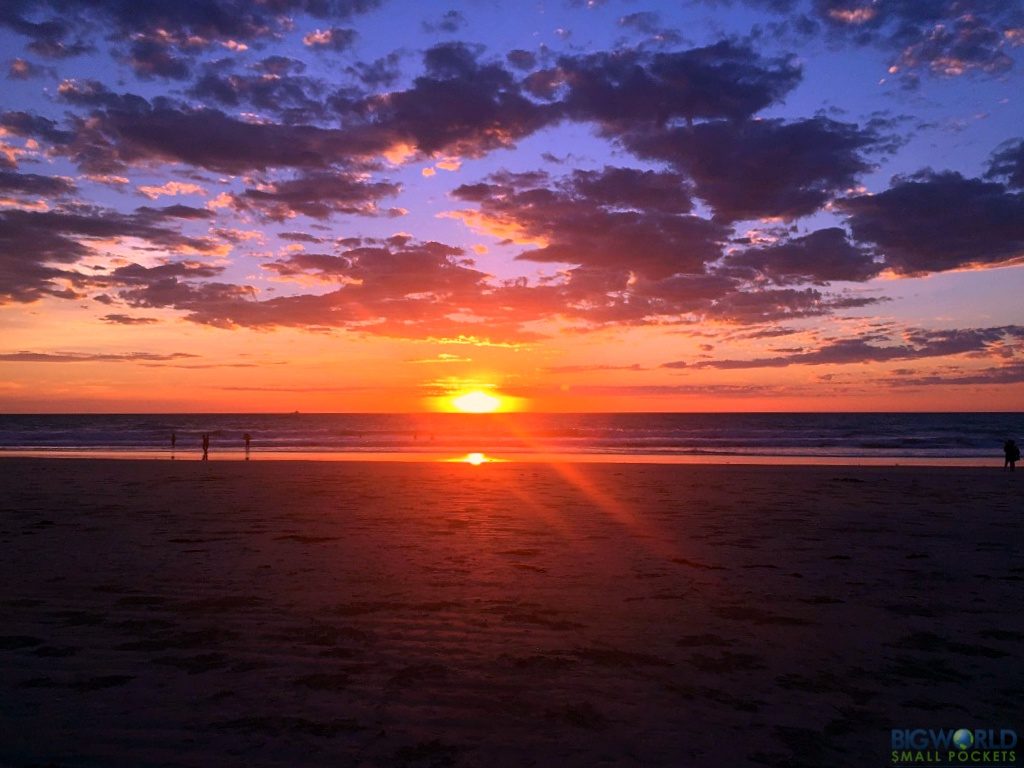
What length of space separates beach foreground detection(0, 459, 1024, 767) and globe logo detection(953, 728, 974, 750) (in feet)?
0.33

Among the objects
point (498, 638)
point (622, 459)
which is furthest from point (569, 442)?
point (498, 638)

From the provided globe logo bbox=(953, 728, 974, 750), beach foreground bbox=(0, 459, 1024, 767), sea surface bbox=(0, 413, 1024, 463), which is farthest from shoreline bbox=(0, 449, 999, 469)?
globe logo bbox=(953, 728, 974, 750)

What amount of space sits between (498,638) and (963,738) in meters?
3.84

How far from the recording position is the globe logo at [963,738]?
484 cm

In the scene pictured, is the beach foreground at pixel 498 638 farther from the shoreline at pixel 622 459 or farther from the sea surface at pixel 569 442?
the sea surface at pixel 569 442

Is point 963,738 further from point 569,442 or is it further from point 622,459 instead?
point 569,442

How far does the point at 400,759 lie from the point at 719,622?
4.07m

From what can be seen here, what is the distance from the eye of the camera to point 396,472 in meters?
27.6

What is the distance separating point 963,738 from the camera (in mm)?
4906

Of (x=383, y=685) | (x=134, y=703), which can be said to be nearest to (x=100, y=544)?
(x=134, y=703)

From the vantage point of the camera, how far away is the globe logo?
15.9 feet

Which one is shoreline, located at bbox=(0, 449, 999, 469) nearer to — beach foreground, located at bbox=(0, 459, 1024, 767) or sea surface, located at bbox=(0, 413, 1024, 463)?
sea surface, located at bbox=(0, 413, 1024, 463)

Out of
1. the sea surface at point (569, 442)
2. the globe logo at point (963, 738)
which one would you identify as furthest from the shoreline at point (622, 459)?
the globe logo at point (963, 738)

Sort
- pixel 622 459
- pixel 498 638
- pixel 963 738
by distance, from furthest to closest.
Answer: pixel 622 459, pixel 498 638, pixel 963 738
